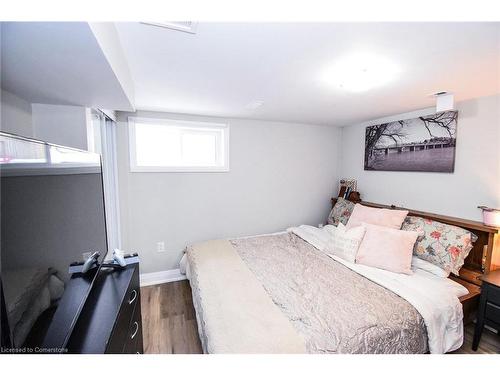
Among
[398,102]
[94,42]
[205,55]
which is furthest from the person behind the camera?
[398,102]

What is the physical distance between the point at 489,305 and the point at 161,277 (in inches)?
124

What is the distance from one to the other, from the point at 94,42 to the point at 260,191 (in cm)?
257

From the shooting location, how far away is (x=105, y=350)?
0.80 m

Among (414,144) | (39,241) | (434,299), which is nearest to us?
(39,241)

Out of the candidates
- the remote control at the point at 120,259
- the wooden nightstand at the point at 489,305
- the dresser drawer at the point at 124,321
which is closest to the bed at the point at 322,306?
the wooden nightstand at the point at 489,305

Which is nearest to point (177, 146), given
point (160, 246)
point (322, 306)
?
point (160, 246)

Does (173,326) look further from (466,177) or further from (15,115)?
(466,177)

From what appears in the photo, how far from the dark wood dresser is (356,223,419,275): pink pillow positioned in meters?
1.91

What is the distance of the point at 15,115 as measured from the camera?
1.14 metres

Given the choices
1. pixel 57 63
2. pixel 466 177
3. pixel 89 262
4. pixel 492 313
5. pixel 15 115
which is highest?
pixel 57 63

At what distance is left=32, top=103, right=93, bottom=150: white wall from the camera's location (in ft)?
4.40

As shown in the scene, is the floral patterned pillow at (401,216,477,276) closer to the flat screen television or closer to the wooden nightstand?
the wooden nightstand
